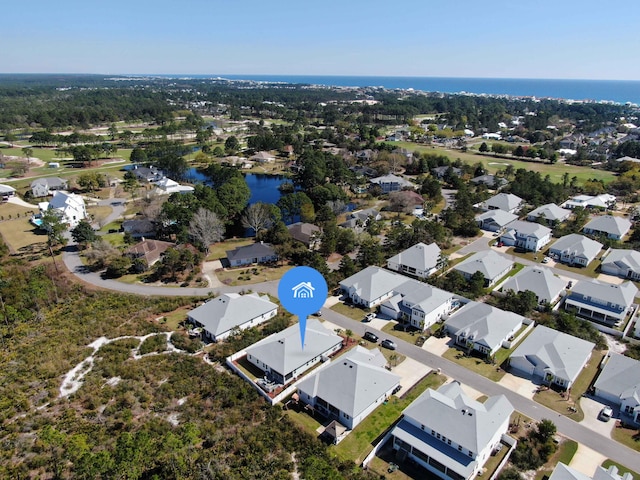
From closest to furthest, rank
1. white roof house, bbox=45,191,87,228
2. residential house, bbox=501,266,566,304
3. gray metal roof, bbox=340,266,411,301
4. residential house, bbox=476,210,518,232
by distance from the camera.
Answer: residential house, bbox=501,266,566,304, gray metal roof, bbox=340,266,411,301, residential house, bbox=476,210,518,232, white roof house, bbox=45,191,87,228

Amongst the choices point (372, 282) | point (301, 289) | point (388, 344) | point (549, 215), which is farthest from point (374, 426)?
point (549, 215)

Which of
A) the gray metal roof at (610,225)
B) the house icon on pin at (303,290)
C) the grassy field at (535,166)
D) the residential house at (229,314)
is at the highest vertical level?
the house icon on pin at (303,290)

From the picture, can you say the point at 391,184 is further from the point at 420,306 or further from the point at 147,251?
the point at 147,251

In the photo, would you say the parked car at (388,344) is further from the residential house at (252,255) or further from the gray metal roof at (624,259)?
the gray metal roof at (624,259)

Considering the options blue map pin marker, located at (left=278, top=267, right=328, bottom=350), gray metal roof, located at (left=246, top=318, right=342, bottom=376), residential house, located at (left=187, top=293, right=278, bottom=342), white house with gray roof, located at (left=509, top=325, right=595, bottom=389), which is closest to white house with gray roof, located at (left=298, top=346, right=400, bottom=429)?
gray metal roof, located at (left=246, top=318, right=342, bottom=376)

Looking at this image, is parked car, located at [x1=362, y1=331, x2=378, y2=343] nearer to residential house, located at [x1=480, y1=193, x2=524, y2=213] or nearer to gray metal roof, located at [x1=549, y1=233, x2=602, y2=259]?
gray metal roof, located at [x1=549, y1=233, x2=602, y2=259]

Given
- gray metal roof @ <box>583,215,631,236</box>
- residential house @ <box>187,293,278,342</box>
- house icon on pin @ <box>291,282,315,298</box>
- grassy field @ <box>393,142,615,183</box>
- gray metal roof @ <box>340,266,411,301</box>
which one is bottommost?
residential house @ <box>187,293,278,342</box>

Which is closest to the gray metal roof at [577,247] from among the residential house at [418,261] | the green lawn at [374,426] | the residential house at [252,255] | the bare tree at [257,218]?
the residential house at [418,261]
